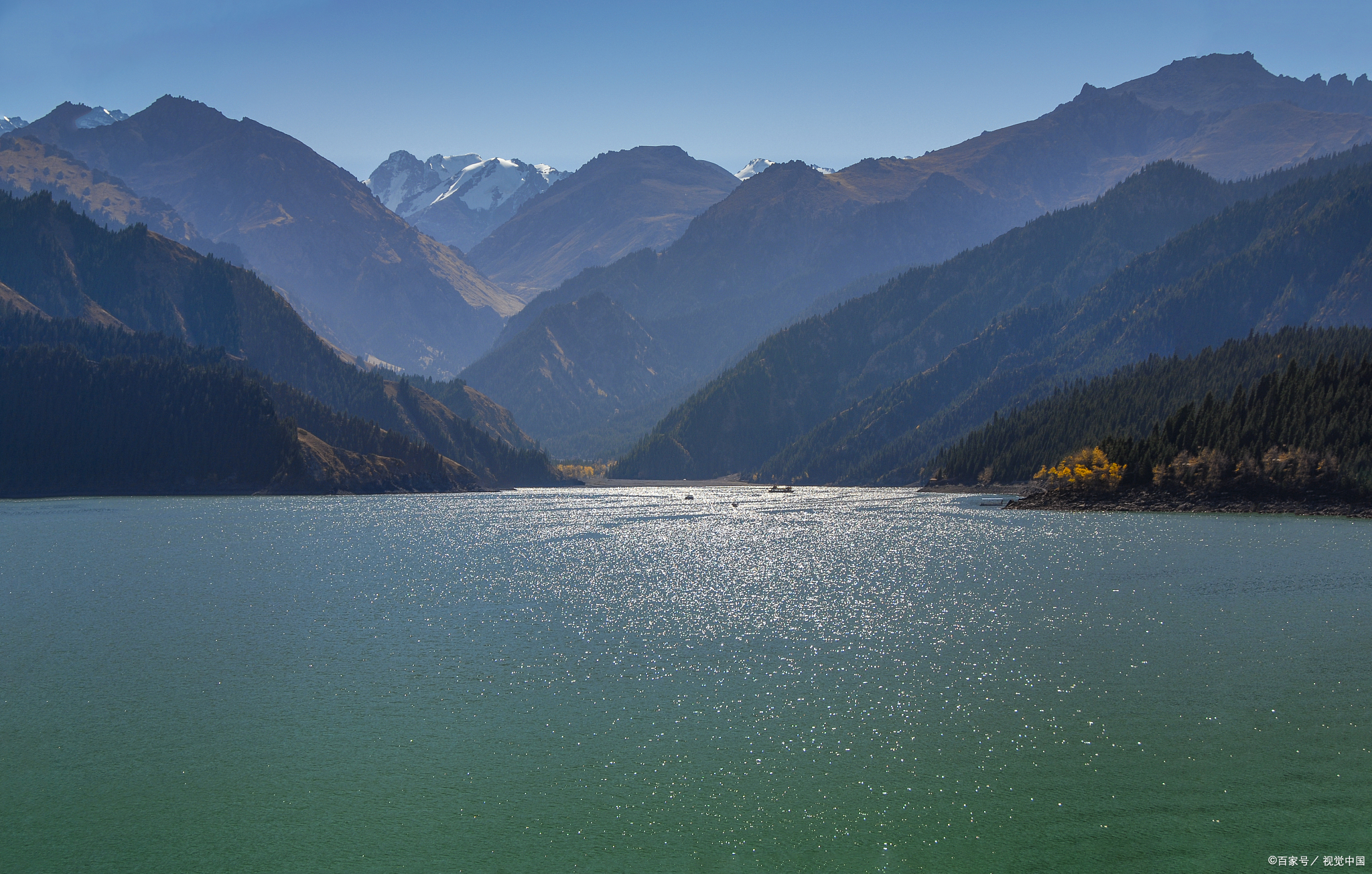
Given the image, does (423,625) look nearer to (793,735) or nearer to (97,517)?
(793,735)

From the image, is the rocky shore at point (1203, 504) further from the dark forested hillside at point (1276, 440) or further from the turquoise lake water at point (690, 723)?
the turquoise lake water at point (690, 723)

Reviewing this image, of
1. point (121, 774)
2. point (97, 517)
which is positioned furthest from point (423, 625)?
point (97, 517)

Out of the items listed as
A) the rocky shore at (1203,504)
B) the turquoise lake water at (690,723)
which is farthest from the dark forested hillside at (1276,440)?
the turquoise lake water at (690,723)

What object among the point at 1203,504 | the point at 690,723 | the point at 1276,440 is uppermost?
the point at 1276,440

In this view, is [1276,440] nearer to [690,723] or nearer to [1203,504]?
[1203,504]

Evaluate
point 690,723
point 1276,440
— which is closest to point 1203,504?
point 1276,440

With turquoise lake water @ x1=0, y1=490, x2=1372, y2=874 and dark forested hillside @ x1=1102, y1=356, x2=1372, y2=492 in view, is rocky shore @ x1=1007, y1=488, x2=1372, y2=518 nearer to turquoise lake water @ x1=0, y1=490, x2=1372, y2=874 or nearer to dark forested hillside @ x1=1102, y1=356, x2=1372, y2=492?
dark forested hillside @ x1=1102, y1=356, x2=1372, y2=492
